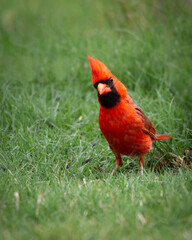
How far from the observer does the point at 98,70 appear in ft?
10.7

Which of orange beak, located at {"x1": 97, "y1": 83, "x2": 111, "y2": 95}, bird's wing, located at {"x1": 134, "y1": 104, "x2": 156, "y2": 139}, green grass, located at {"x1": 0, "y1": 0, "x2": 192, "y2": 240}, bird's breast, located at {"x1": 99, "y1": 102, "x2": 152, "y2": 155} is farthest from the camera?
bird's wing, located at {"x1": 134, "y1": 104, "x2": 156, "y2": 139}

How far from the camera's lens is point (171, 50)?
5.57 metres

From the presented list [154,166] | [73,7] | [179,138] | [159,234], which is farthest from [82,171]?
[73,7]

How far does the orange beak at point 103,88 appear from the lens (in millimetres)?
3218

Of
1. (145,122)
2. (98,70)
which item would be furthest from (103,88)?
(145,122)

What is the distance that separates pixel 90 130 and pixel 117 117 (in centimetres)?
103

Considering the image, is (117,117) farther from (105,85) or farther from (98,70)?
(98,70)

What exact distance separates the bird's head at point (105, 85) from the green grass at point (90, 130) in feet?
2.55

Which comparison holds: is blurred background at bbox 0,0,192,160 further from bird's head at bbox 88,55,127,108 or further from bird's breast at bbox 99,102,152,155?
bird's head at bbox 88,55,127,108

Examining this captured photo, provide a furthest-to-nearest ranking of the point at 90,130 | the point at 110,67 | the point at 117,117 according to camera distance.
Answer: the point at 110,67 → the point at 90,130 → the point at 117,117

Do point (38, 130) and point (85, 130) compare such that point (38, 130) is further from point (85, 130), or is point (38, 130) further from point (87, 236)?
point (87, 236)

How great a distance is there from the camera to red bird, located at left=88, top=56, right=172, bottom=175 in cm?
332

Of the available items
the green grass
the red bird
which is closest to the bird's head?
the red bird

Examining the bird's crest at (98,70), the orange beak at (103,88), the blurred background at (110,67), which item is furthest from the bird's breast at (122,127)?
the blurred background at (110,67)
